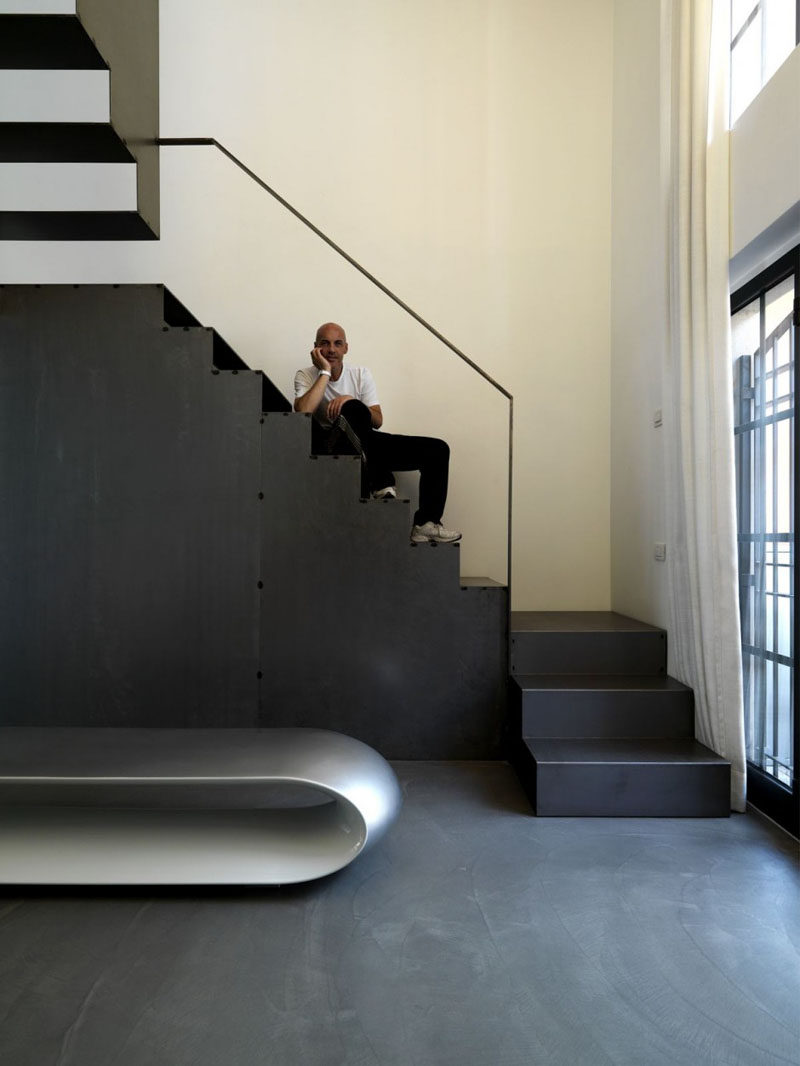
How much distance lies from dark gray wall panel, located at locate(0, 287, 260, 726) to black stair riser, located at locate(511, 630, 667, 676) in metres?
1.31

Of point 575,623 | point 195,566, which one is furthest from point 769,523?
point 195,566

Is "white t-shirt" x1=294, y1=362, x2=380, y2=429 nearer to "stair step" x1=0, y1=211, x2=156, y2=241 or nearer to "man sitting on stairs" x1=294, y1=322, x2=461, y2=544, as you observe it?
"man sitting on stairs" x1=294, y1=322, x2=461, y2=544

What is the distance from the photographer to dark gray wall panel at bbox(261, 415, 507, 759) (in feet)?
13.5

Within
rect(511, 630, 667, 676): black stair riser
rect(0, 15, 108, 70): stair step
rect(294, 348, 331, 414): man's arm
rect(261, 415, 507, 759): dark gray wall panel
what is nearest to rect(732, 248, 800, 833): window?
rect(511, 630, 667, 676): black stair riser

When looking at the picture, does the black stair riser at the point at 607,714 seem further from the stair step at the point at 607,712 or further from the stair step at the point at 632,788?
the stair step at the point at 632,788

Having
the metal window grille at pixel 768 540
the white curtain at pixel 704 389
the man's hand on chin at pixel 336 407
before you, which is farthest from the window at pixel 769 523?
the man's hand on chin at pixel 336 407

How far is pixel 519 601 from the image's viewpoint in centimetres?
530

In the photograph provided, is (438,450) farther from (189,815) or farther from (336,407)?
(189,815)

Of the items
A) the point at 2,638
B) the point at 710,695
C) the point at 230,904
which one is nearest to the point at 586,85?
the point at 710,695

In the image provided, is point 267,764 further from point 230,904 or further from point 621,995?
point 621,995

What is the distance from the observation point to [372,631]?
4109 mm

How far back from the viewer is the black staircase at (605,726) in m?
3.32

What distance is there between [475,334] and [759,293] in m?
2.11

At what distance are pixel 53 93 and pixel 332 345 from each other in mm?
2272
